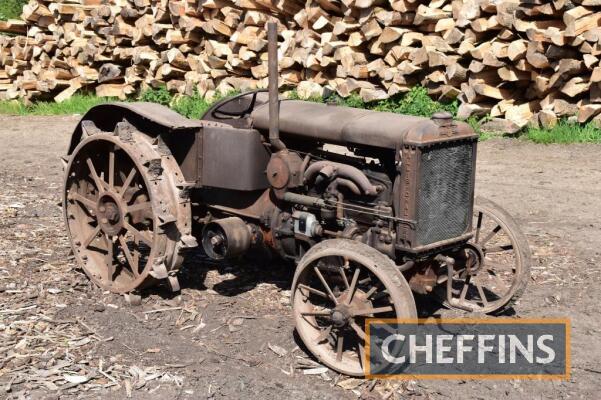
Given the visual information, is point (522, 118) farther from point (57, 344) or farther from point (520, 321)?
point (57, 344)

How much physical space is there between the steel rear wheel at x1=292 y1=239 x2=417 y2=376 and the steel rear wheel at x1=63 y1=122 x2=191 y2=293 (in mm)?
931

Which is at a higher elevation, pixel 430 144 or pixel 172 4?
pixel 172 4

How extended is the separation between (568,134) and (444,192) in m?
5.51


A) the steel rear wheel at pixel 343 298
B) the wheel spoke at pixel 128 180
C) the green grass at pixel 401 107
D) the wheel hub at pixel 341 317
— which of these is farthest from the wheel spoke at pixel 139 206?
the green grass at pixel 401 107

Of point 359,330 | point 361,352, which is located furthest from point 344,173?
point 361,352

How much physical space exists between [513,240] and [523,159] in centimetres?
446

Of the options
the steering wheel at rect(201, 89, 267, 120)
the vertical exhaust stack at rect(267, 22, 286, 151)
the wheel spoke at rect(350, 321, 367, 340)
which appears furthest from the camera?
the steering wheel at rect(201, 89, 267, 120)

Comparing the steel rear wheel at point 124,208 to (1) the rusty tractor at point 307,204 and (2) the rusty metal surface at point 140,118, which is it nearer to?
(1) the rusty tractor at point 307,204

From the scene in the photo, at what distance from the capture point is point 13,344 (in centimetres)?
425

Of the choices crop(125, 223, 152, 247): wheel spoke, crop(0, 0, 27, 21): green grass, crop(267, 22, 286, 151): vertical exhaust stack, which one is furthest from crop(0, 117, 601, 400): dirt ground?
crop(0, 0, 27, 21): green grass

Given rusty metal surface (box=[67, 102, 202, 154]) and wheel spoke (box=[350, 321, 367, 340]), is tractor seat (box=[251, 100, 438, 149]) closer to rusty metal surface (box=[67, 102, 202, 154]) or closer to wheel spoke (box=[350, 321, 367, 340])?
rusty metal surface (box=[67, 102, 202, 154])

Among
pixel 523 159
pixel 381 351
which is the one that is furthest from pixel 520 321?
pixel 523 159

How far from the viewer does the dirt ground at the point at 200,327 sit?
390cm

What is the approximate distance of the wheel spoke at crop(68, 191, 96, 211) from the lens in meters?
5.17
